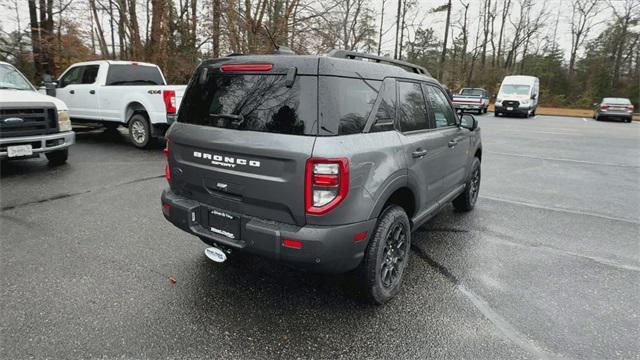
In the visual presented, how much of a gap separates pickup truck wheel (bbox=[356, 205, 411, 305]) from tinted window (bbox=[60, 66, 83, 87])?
33.7 feet

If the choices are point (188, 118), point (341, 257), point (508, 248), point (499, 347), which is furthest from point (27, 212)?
point (508, 248)

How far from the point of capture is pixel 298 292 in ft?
10.8

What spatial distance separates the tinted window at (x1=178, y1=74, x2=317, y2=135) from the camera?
2.63 meters

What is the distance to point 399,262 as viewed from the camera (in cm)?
332

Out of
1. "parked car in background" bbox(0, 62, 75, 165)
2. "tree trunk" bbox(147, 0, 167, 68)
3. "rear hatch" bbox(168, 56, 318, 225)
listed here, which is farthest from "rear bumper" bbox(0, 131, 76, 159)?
"tree trunk" bbox(147, 0, 167, 68)

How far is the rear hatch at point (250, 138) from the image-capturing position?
2600 millimetres

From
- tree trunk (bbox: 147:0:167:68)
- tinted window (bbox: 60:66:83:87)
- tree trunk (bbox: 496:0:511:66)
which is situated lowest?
tinted window (bbox: 60:66:83:87)

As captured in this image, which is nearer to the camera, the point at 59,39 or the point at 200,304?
the point at 200,304

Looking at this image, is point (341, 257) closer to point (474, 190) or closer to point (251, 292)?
point (251, 292)

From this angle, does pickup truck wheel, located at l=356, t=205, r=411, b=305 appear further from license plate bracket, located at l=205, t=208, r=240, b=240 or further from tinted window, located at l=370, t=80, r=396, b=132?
license plate bracket, located at l=205, t=208, r=240, b=240

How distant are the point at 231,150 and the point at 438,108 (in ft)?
8.03

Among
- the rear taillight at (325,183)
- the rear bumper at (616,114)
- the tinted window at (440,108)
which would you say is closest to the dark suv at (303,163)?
the rear taillight at (325,183)

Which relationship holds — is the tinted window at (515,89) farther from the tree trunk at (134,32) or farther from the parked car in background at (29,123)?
the parked car in background at (29,123)

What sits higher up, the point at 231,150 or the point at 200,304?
the point at 231,150
